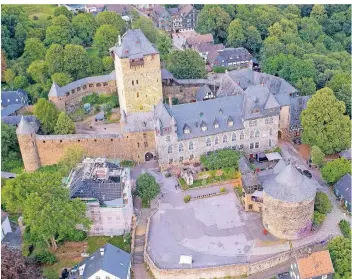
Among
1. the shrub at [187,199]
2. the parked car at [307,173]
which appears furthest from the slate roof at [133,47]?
the parked car at [307,173]

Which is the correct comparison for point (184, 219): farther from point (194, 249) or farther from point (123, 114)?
point (123, 114)

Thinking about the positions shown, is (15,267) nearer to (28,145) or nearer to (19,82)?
(28,145)

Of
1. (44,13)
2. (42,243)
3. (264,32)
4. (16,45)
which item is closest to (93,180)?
(42,243)

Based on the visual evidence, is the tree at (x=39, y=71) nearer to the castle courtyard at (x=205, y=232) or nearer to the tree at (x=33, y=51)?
the tree at (x=33, y=51)

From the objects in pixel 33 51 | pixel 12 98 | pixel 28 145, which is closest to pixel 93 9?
pixel 33 51

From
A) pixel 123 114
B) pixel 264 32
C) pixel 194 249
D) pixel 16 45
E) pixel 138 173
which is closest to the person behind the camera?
pixel 194 249
